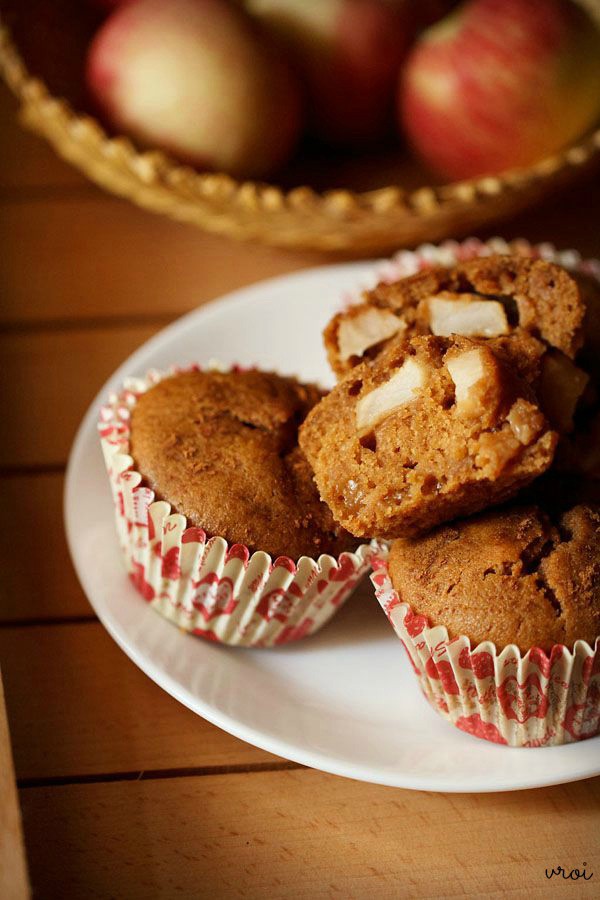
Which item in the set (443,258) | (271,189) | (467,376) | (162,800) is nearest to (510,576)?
(467,376)

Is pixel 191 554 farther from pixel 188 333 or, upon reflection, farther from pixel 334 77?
pixel 334 77

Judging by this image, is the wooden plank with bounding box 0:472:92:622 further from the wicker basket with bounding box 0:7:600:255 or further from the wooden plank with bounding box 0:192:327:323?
the wicker basket with bounding box 0:7:600:255

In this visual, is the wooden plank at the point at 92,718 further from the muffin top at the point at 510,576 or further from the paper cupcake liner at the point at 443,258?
the paper cupcake liner at the point at 443,258

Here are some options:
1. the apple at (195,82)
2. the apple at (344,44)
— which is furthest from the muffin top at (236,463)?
the apple at (344,44)

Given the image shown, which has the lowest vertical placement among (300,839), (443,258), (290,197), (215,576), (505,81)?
(300,839)

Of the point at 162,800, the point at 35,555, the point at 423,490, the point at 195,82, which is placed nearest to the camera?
the point at 423,490

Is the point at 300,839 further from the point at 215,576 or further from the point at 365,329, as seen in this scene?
the point at 365,329

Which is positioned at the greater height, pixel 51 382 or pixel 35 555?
pixel 51 382
